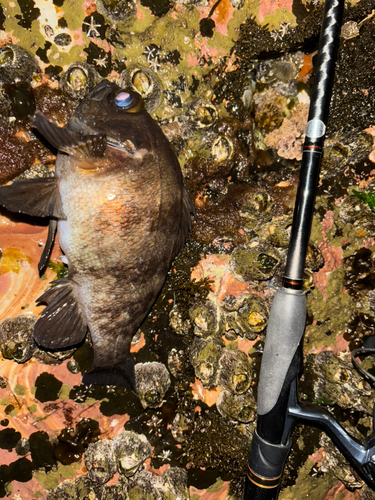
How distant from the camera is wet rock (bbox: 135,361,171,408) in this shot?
135 inches

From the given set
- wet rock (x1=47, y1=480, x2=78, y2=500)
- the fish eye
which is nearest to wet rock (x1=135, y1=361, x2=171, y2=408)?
wet rock (x1=47, y1=480, x2=78, y2=500)

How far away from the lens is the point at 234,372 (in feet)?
11.3

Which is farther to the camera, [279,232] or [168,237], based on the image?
[279,232]

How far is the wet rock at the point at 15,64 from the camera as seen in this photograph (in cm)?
296

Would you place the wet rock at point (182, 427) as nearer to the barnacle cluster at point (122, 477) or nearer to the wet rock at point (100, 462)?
the barnacle cluster at point (122, 477)

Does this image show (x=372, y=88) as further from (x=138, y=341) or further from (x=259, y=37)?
(x=138, y=341)

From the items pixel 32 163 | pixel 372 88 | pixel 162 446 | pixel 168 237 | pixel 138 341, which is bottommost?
pixel 162 446

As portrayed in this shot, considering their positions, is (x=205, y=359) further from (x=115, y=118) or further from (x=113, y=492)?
(x=115, y=118)

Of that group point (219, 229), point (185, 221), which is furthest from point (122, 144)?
point (219, 229)

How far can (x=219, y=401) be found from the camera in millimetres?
3627

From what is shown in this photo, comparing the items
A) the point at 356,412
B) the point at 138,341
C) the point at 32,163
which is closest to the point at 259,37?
the point at 32,163

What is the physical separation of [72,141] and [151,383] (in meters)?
2.10

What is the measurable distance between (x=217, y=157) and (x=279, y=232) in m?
0.85

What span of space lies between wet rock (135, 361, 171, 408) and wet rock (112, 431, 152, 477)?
326 mm
